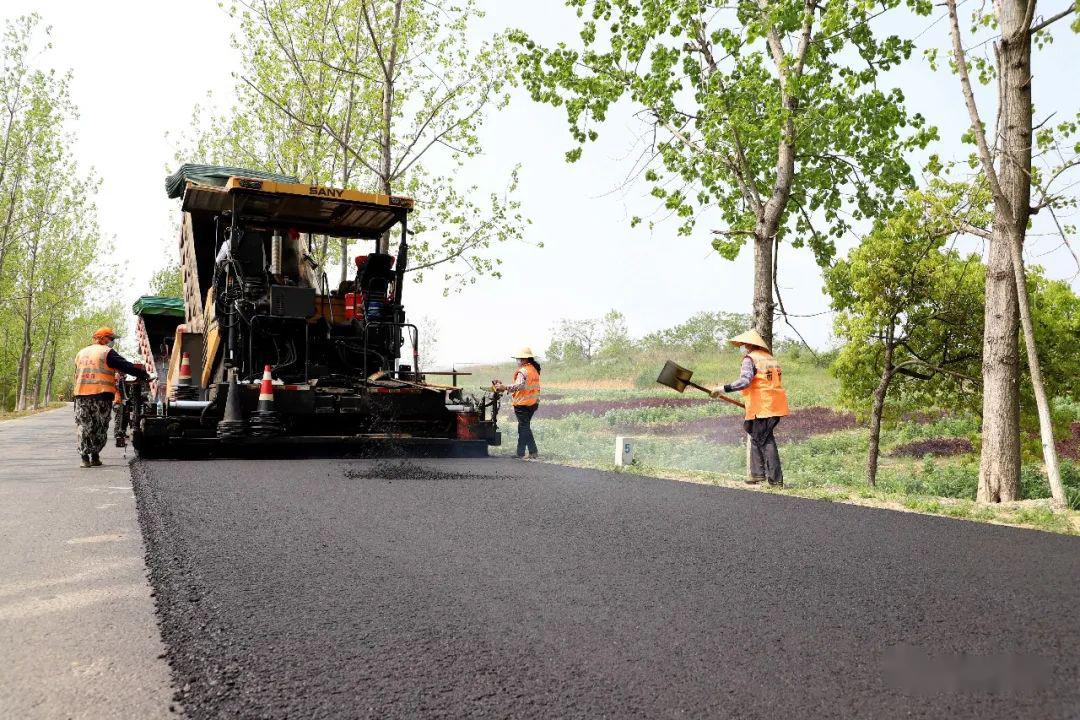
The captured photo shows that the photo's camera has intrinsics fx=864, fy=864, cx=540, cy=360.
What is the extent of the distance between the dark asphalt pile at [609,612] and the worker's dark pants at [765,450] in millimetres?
1997

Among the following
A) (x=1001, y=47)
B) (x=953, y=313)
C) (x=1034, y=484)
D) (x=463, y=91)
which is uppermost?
(x=463, y=91)

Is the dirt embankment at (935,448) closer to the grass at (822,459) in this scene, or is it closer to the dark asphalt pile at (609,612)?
the grass at (822,459)

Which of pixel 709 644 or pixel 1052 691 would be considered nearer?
pixel 1052 691

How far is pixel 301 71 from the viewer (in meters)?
20.2

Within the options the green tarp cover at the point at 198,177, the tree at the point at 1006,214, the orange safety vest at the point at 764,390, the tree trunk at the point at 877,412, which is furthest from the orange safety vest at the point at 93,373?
the tree trunk at the point at 877,412

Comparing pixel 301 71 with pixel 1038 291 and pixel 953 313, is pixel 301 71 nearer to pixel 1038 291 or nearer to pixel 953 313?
pixel 953 313

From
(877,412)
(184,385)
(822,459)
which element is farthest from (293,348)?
(822,459)

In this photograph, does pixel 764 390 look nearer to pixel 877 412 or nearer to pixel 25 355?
pixel 877 412

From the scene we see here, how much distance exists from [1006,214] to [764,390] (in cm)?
295

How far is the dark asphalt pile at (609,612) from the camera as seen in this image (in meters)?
2.60

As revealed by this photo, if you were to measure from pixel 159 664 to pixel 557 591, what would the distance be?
1646mm

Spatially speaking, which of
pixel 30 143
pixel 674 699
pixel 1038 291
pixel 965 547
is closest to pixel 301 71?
pixel 30 143

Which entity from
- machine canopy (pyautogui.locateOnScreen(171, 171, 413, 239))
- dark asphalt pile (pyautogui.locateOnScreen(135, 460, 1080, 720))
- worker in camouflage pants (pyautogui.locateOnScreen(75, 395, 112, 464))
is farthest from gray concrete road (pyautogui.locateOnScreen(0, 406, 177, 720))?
machine canopy (pyautogui.locateOnScreen(171, 171, 413, 239))

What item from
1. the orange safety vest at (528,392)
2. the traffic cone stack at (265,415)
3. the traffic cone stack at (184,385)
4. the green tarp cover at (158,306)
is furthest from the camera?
the green tarp cover at (158,306)
